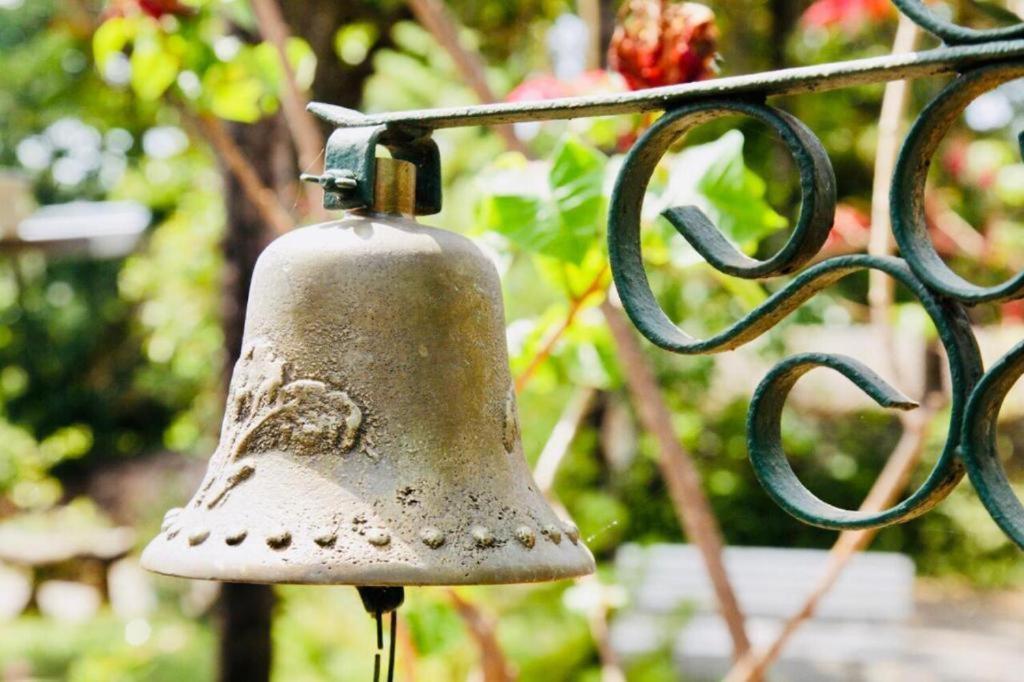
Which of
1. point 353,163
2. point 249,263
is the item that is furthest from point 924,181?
point 249,263

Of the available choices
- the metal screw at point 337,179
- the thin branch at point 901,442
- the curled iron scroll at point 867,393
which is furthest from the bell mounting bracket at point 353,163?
the thin branch at point 901,442

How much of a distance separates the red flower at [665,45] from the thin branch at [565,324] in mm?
266

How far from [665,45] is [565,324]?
0.40 metres

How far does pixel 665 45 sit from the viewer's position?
138 cm

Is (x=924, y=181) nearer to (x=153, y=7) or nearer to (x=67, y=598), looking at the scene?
(x=153, y=7)

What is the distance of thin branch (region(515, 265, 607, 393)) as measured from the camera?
1.57 m

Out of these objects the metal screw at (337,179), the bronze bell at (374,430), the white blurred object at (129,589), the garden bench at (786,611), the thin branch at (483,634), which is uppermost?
the metal screw at (337,179)

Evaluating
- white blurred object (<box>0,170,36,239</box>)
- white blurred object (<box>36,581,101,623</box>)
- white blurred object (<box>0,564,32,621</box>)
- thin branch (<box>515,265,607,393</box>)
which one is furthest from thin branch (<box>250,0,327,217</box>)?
white blurred object (<box>36,581,101,623</box>)

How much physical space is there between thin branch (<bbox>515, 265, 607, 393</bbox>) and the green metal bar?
605 millimetres

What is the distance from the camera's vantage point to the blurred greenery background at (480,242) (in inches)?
68.8

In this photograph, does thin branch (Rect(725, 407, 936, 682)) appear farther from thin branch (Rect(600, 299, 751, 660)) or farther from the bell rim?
the bell rim

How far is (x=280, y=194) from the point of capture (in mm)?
3371

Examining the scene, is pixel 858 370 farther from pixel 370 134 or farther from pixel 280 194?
pixel 280 194

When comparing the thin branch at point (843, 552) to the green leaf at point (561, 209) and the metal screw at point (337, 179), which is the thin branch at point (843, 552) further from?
the metal screw at point (337, 179)
